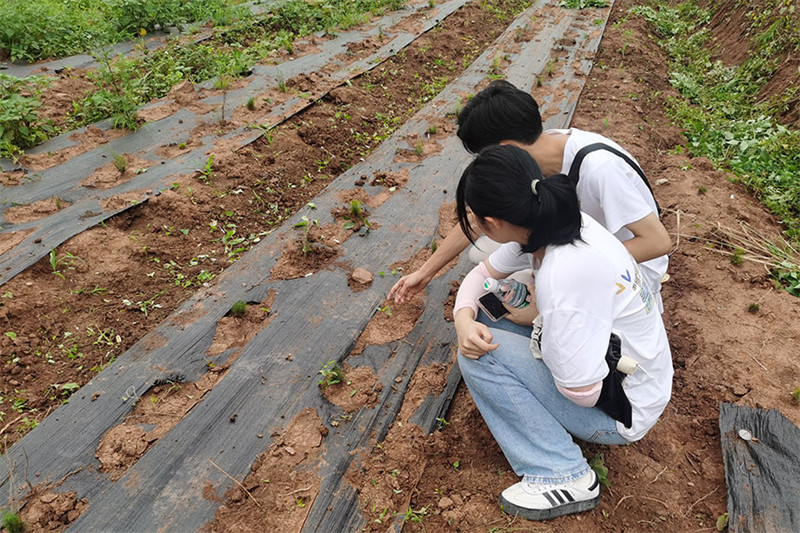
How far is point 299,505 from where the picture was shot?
1.79 metres

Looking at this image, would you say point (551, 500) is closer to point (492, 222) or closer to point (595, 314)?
point (595, 314)

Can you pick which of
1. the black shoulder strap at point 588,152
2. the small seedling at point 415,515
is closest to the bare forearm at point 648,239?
the black shoulder strap at point 588,152

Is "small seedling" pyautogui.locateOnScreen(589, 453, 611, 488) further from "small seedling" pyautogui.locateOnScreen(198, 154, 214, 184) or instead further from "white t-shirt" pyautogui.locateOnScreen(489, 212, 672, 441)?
"small seedling" pyautogui.locateOnScreen(198, 154, 214, 184)

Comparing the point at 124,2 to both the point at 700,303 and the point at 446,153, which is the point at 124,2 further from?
the point at 700,303

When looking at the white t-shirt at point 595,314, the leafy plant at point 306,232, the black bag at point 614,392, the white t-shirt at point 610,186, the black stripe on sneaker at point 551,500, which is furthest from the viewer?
the leafy plant at point 306,232

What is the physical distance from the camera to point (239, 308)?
2.54m

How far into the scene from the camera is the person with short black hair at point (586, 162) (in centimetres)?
193

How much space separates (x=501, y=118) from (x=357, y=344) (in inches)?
50.6

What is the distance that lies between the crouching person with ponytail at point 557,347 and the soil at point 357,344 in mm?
227

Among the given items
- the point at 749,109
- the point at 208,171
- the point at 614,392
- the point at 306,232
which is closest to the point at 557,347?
the point at 614,392

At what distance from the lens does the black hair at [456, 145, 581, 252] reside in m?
1.42

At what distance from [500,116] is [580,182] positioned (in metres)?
0.44

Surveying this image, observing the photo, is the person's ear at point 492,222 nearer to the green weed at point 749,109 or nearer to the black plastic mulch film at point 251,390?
the black plastic mulch film at point 251,390

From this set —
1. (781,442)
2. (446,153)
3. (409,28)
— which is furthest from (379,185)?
(409,28)
